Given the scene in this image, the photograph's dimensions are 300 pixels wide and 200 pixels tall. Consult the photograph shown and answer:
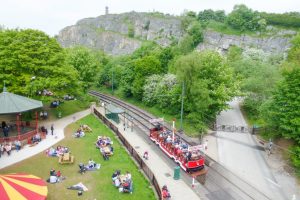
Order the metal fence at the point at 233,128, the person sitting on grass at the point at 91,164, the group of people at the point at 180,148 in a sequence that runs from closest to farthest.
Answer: the person sitting on grass at the point at 91,164 → the group of people at the point at 180,148 → the metal fence at the point at 233,128

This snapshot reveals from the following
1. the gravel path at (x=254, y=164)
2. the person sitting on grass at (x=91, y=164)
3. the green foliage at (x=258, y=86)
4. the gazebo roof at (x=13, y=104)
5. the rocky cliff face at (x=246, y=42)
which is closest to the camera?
the gravel path at (x=254, y=164)

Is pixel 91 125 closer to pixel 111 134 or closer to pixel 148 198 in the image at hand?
pixel 111 134

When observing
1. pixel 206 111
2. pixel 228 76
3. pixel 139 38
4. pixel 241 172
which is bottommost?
pixel 241 172

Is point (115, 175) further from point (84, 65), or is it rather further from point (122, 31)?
point (122, 31)

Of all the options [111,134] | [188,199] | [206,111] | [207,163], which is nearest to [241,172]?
[207,163]

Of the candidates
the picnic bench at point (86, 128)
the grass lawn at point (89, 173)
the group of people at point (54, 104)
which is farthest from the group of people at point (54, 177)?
the group of people at point (54, 104)

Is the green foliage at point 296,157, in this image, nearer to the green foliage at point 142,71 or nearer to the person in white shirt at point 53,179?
the person in white shirt at point 53,179

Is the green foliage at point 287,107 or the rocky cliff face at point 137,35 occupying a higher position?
the rocky cliff face at point 137,35

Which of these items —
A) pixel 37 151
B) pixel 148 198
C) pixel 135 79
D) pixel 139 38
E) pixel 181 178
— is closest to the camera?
pixel 148 198
